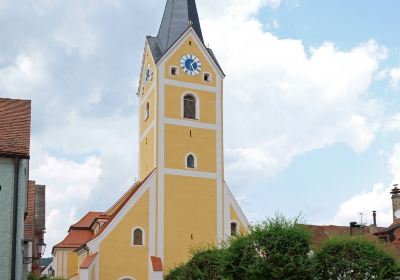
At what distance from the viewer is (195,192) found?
52.5 metres

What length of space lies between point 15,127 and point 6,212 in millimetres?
4373

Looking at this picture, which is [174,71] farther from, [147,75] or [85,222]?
[85,222]

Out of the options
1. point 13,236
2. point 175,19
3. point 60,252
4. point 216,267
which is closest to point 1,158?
point 13,236

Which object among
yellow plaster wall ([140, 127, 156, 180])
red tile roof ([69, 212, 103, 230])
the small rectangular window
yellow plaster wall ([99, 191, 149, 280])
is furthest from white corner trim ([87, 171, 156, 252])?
red tile roof ([69, 212, 103, 230])

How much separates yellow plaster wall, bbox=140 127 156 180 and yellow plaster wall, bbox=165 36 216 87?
5114 millimetres

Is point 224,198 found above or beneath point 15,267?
above

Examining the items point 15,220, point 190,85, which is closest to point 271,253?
point 15,220

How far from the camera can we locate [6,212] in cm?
2934

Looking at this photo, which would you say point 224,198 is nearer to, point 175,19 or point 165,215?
point 165,215

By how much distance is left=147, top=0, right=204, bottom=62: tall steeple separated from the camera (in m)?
56.4

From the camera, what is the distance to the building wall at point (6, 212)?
1128 inches

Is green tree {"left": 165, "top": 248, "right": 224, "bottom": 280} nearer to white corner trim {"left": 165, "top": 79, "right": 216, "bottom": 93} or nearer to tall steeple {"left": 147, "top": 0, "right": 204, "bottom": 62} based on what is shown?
white corner trim {"left": 165, "top": 79, "right": 216, "bottom": 93}

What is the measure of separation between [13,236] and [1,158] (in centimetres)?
359

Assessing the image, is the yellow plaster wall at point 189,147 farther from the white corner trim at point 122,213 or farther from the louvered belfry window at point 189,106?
the white corner trim at point 122,213
